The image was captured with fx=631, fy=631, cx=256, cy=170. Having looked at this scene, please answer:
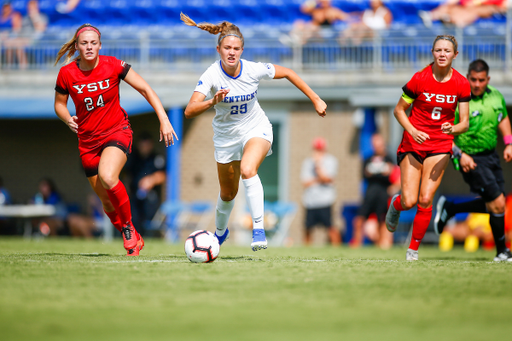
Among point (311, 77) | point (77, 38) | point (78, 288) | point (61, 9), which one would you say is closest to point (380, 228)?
point (311, 77)

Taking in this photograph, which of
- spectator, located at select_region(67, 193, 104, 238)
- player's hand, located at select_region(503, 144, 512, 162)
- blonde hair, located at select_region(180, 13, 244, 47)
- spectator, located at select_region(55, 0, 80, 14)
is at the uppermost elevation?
spectator, located at select_region(55, 0, 80, 14)

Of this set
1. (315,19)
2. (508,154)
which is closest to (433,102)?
(508,154)

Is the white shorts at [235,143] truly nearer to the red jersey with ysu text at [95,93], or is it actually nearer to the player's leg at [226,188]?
the player's leg at [226,188]

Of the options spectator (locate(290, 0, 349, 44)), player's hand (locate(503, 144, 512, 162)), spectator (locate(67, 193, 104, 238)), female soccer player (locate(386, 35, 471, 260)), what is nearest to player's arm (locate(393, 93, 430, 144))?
female soccer player (locate(386, 35, 471, 260))

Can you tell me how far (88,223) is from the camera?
47.4 feet

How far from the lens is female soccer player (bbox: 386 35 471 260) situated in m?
6.08

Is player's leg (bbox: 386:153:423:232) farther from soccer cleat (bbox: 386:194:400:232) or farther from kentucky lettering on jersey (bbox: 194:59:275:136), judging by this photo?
kentucky lettering on jersey (bbox: 194:59:275:136)

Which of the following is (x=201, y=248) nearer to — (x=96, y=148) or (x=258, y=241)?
(x=258, y=241)

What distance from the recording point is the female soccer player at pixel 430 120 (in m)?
6.08

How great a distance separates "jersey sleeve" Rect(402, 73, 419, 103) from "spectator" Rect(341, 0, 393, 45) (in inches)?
314

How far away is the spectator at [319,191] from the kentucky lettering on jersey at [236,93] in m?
6.16

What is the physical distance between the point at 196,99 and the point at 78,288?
2.18 m

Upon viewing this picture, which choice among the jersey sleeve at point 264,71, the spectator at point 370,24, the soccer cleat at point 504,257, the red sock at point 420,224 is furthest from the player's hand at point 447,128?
the spectator at point 370,24

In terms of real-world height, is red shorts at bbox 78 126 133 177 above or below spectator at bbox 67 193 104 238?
above
